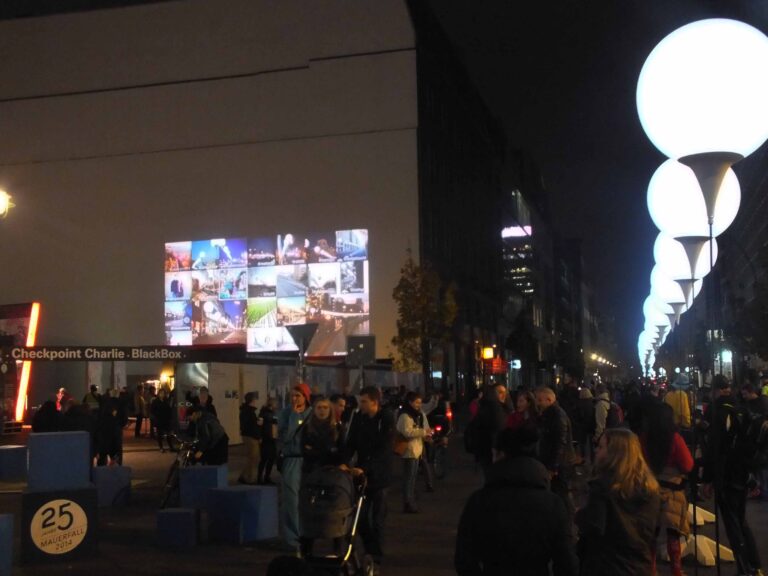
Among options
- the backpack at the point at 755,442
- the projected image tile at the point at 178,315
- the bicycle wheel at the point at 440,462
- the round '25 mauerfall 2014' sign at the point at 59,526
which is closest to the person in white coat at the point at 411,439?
the bicycle wheel at the point at 440,462

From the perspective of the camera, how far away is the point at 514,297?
87062mm

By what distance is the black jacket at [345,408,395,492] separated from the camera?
955cm

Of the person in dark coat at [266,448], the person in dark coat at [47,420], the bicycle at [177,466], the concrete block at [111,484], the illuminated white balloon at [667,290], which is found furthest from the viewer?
the person in dark coat at [47,420]

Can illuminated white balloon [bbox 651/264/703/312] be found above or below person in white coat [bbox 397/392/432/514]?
above

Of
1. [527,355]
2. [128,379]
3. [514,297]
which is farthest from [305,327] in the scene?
[514,297]

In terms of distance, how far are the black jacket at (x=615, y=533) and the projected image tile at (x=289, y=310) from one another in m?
43.8

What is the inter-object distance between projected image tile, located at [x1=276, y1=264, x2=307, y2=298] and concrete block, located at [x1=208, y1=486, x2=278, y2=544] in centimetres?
3661

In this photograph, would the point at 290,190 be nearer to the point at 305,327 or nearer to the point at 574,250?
the point at 305,327

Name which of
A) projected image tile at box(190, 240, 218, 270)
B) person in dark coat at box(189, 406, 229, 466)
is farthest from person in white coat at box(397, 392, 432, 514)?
projected image tile at box(190, 240, 218, 270)

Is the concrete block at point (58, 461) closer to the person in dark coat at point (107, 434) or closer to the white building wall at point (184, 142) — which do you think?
the person in dark coat at point (107, 434)

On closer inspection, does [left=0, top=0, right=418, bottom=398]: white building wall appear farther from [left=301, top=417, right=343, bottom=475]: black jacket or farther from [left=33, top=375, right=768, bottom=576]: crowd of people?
[left=301, top=417, right=343, bottom=475]: black jacket

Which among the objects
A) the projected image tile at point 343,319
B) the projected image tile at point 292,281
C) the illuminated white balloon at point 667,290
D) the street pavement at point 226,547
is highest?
the projected image tile at point 292,281

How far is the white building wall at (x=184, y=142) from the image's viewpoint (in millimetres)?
49531

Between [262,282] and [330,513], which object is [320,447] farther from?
[262,282]
